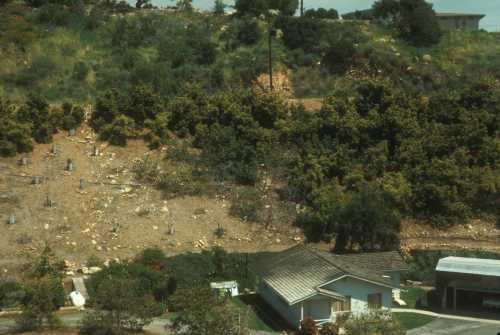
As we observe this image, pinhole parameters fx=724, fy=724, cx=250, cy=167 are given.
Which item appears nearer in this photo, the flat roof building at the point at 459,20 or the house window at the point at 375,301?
the house window at the point at 375,301

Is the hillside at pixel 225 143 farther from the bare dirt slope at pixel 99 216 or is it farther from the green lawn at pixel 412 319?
the green lawn at pixel 412 319

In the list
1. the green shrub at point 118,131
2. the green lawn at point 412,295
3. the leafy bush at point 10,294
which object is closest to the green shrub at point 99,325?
the leafy bush at point 10,294

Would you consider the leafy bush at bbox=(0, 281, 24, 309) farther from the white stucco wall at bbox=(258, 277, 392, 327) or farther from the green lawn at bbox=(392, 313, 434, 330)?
the green lawn at bbox=(392, 313, 434, 330)

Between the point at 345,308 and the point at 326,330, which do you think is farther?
the point at 345,308

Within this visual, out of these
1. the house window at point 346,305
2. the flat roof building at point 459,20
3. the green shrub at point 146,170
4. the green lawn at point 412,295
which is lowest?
the green lawn at point 412,295

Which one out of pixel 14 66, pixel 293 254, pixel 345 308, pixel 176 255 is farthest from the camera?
pixel 14 66

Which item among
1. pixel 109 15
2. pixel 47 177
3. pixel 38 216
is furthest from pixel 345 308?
pixel 109 15

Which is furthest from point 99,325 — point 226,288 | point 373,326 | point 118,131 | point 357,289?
point 118,131

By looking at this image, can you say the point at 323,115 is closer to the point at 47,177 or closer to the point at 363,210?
the point at 363,210
